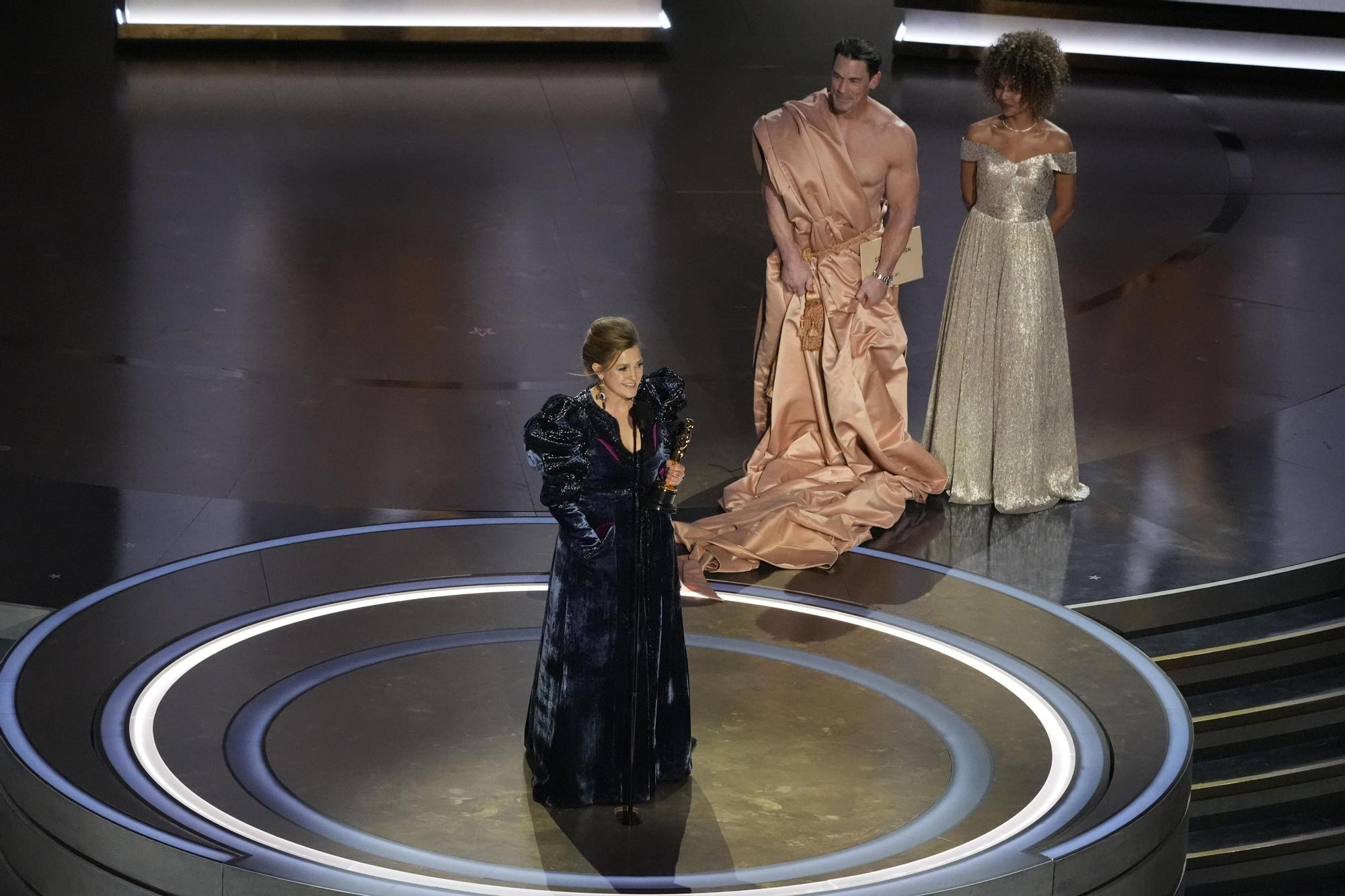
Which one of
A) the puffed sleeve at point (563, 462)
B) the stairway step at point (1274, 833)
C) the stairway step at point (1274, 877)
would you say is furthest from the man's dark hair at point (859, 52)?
the stairway step at point (1274, 877)

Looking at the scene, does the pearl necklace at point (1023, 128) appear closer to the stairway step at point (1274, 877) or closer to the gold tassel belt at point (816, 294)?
the gold tassel belt at point (816, 294)

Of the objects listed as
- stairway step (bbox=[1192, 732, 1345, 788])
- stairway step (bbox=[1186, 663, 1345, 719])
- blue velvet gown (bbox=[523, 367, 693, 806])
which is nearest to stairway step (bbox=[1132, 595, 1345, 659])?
stairway step (bbox=[1186, 663, 1345, 719])

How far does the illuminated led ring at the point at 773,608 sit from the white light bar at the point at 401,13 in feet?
26.4

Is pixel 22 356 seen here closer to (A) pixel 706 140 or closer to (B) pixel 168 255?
(B) pixel 168 255

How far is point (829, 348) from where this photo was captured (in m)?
7.39

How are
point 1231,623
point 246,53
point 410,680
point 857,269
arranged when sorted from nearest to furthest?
1. point 410,680
2. point 1231,623
3. point 857,269
4. point 246,53

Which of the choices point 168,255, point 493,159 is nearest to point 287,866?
point 168,255

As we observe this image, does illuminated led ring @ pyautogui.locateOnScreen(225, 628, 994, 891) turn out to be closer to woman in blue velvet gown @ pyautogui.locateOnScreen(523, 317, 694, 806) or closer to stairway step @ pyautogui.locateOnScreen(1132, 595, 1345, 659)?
woman in blue velvet gown @ pyautogui.locateOnScreen(523, 317, 694, 806)

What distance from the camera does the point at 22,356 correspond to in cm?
877

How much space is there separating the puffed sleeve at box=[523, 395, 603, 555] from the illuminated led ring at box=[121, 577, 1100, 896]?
956 mm

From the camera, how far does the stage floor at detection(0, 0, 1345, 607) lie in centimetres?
740

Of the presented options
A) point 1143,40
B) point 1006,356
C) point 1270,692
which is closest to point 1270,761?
point 1270,692

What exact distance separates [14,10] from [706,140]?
225 inches

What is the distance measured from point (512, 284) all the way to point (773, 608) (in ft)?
12.5
